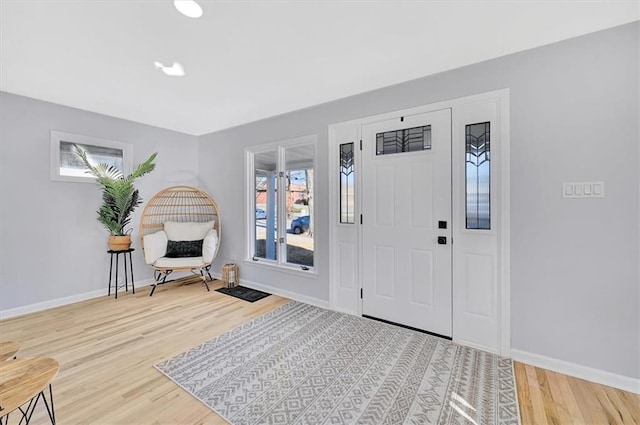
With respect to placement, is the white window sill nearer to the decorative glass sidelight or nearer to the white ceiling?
the decorative glass sidelight

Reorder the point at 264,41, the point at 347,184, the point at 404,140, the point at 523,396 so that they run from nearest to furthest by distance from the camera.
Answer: the point at 523,396 → the point at 264,41 → the point at 404,140 → the point at 347,184

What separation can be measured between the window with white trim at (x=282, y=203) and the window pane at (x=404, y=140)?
91 cm

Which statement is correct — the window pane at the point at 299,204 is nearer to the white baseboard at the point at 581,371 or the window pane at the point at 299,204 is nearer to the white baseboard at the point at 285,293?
the white baseboard at the point at 285,293

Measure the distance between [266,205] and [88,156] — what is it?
2.42 metres

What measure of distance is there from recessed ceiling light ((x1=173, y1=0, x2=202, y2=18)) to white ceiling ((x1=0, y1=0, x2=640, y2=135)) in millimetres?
42

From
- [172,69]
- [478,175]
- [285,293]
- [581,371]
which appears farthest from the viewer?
[285,293]

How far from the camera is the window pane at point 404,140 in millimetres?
2720

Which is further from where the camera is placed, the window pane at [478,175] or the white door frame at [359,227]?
the window pane at [478,175]

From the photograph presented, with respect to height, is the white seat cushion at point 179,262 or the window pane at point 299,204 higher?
the window pane at point 299,204

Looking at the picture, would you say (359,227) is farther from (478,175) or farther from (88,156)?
(88,156)

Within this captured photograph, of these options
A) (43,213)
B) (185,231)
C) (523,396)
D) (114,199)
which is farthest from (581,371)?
(43,213)

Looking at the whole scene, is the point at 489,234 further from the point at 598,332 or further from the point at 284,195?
the point at 284,195

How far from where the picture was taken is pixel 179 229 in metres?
4.32

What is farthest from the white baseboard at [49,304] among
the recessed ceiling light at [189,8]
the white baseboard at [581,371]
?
the white baseboard at [581,371]
